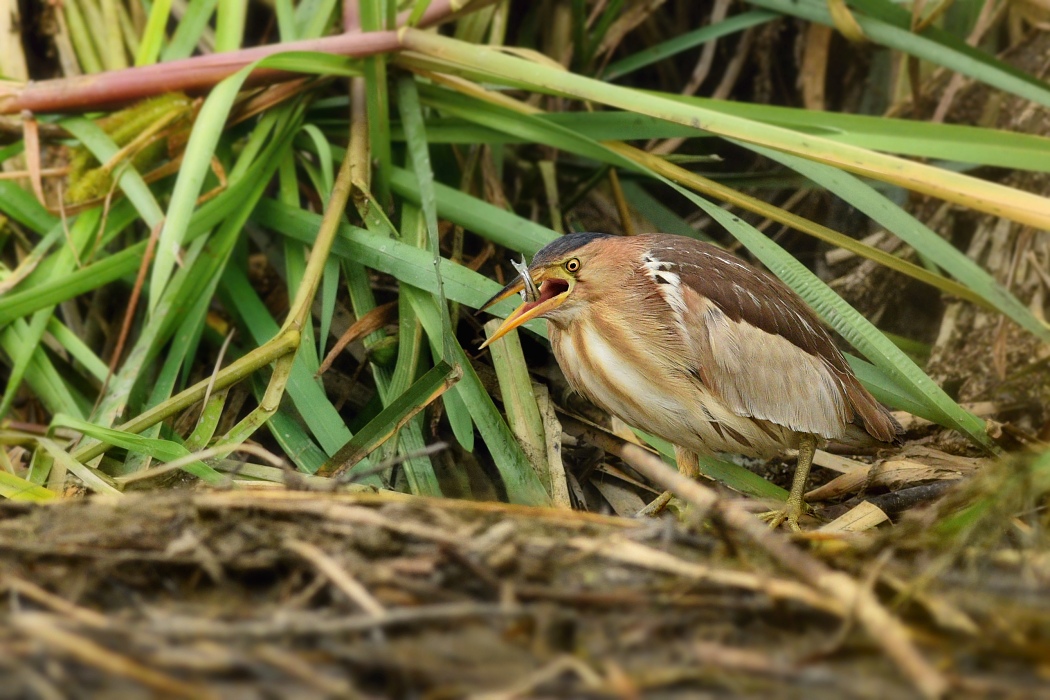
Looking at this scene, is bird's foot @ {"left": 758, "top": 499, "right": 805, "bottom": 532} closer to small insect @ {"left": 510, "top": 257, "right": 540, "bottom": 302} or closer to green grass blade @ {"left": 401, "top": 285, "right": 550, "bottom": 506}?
green grass blade @ {"left": 401, "top": 285, "right": 550, "bottom": 506}

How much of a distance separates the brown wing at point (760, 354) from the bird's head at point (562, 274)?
0.43 ft

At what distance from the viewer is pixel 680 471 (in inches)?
90.9

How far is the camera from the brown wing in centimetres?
213

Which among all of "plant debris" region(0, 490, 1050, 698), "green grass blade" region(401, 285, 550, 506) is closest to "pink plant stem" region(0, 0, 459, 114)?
"green grass blade" region(401, 285, 550, 506)

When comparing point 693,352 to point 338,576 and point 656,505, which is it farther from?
point 338,576

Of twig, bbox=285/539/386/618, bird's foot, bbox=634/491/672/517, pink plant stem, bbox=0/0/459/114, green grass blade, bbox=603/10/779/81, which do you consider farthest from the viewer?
green grass blade, bbox=603/10/779/81

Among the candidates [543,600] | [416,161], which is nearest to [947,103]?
[416,161]

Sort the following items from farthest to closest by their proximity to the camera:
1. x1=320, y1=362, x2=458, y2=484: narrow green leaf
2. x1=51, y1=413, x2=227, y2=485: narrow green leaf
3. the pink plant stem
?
the pink plant stem, x1=320, y1=362, x2=458, y2=484: narrow green leaf, x1=51, y1=413, x2=227, y2=485: narrow green leaf

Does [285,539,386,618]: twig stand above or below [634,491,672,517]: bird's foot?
above

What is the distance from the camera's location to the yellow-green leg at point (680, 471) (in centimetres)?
225

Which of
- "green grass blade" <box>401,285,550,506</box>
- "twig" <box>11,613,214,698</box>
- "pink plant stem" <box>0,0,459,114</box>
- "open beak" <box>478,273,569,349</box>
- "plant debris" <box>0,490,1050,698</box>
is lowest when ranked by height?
"green grass blade" <box>401,285,550,506</box>

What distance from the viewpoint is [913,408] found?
214 centimetres

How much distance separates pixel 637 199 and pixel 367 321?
929 millimetres

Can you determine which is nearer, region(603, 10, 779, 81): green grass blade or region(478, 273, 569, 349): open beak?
region(478, 273, 569, 349): open beak
